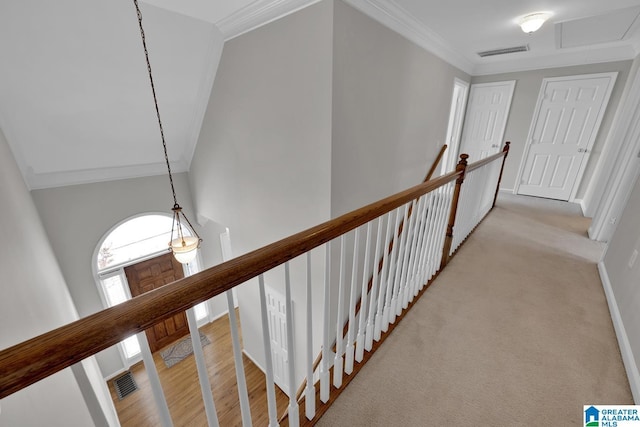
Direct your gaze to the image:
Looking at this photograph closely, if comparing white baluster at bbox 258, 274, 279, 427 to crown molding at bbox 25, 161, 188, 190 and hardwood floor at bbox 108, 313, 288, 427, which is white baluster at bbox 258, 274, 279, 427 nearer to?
hardwood floor at bbox 108, 313, 288, 427

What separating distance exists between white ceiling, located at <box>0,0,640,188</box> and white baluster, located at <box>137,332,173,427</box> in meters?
2.38

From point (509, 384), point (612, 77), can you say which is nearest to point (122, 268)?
point (509, 384)

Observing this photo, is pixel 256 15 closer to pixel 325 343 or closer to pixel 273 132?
pixel 273 132

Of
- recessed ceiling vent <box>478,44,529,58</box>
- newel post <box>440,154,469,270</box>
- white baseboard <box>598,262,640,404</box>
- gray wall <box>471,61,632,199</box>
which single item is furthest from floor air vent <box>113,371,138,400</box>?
recessed ceiling vent <box>478,44,529,58</box>

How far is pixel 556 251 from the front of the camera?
2.71 metres

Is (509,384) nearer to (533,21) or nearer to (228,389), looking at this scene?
(533,21)

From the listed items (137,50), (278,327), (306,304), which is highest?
(137,50)

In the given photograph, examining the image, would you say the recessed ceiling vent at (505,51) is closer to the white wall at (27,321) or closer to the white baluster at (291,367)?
the white baluster at (291,367)

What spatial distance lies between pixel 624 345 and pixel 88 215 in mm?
5591

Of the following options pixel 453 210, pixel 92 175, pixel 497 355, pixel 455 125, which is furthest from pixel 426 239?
pixel 92 175

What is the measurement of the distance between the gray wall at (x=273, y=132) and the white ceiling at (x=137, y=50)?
0.67ft

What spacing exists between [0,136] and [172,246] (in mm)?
1830

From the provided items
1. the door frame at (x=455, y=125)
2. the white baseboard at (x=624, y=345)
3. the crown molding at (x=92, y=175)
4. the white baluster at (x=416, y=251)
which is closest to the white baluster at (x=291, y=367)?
the white baluster at (x=416, y=251)

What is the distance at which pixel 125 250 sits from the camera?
433 centimetres
